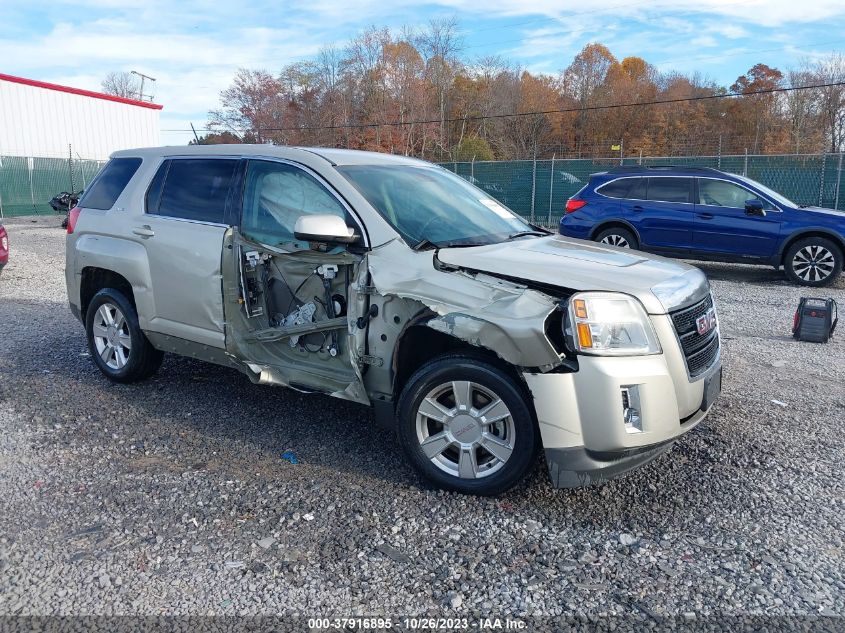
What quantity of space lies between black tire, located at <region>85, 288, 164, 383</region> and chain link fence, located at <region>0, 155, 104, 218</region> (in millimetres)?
26457

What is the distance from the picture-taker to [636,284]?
3539 mm

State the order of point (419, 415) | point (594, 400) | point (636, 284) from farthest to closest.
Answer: point (419, 415) < point (636, 284) < point (594, 400)

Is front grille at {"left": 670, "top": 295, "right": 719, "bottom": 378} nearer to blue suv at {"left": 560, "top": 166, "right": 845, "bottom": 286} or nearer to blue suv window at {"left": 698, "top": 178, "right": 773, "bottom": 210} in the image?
blue suv at {"left": 560, "top": 166, "right": 845, "bottom": 286}

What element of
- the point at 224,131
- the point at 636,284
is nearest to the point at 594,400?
the point at 636,284

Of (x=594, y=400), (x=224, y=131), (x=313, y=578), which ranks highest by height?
(x=224, y=131)

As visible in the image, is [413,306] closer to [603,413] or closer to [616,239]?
[603,413]

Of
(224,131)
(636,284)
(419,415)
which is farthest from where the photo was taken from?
(224,131)

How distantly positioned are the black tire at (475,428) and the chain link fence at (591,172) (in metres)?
13.9

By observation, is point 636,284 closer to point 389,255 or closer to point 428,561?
point 389,255

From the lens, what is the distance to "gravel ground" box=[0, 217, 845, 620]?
2904 mm

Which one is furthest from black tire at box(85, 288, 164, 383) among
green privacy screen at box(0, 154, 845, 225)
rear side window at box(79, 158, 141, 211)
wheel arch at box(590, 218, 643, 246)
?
green privacy screen at box(0, 154, 845, 225)

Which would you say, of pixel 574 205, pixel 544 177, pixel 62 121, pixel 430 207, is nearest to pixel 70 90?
pixel 62 121

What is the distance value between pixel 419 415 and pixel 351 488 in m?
0.57

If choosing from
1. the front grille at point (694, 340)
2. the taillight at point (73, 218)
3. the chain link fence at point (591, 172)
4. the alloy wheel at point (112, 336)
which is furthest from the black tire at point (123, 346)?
the chain link fence at point (591, 172)
